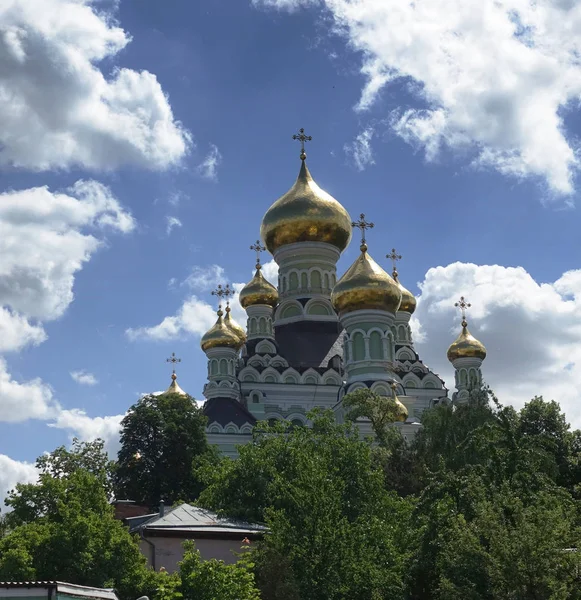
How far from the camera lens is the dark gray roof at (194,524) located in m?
18.6

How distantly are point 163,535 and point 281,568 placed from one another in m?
3.24

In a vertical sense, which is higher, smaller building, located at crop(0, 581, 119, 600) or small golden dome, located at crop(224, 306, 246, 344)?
small golden dome, located at crop(224, 306, 246, 344)

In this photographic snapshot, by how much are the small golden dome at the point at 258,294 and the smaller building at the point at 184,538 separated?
3210 centimetres

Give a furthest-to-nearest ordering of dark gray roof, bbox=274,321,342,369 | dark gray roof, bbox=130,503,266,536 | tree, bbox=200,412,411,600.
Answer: dark gray roof, bbox=274,321,342,369 → dark gray roof, bbox=130,503,266,536 → tree, bbox=200,412,411,600

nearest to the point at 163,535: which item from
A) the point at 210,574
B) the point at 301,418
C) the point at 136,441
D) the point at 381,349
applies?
the point at 210,574

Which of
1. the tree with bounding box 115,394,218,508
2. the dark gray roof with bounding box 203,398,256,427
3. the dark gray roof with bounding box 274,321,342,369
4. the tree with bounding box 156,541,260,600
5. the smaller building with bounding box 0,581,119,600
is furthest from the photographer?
the dark gray roof with bounding box 274,321,342,369

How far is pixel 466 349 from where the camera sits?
5122 centimetres

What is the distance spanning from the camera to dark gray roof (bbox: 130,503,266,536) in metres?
18.6

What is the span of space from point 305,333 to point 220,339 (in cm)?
438

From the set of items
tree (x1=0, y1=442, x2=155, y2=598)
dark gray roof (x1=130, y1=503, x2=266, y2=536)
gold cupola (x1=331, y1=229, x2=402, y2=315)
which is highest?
gold cupola (x1=331, y1=229, x2=402, y2=315)

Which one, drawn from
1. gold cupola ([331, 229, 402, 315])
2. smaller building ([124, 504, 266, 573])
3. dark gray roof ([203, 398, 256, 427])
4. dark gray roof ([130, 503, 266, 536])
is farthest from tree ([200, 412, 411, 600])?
dark gray roof ([203, 398, 256, 427])

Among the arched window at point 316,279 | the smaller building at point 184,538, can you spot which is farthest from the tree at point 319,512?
the arched window at point 316,279

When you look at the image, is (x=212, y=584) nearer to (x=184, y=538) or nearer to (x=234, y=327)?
(x=184, y=538)

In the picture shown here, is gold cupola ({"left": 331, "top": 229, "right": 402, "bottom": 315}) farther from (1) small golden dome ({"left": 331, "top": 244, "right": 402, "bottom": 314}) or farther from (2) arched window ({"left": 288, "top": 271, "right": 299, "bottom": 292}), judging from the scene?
(2) arched window ({"left": 288, "top": 271, "right": 299, "bottom": 292})
